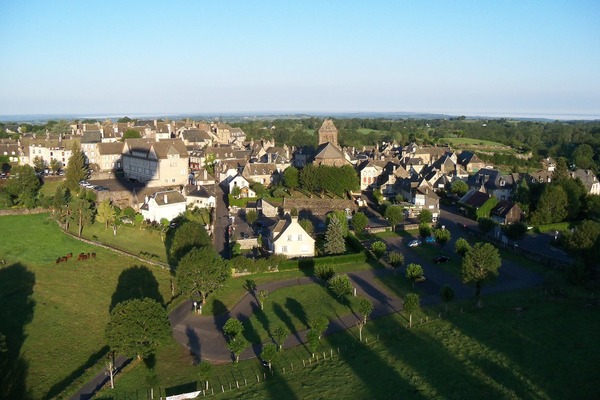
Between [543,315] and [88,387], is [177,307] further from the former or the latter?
[543,315]

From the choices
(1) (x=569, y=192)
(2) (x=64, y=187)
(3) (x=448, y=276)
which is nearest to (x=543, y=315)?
(3) (x=448, y=276)

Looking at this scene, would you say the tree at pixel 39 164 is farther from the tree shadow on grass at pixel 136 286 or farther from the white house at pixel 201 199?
the tree shadow on grass at pixel 136 286

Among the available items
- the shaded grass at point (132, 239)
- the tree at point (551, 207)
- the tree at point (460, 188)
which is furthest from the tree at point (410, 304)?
the tree at point (460, 188)

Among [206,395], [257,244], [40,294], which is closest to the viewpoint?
[206,395]

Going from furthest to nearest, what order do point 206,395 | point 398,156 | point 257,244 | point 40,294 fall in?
point 398,156
point 257,244
point 40,294
point 206,395

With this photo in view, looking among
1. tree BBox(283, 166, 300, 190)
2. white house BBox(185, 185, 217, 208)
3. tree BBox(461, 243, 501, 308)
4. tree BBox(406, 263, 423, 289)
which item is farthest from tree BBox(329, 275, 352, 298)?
tree BBox(283, 166, 300, 190)

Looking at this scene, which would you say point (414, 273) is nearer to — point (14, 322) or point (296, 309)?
point (296, 309)

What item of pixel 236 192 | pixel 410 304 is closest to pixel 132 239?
pixel 236 192
